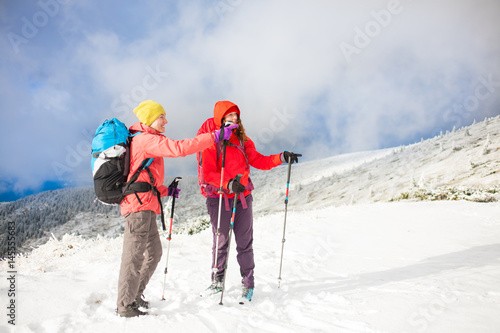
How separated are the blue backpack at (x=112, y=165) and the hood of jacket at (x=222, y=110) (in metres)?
1.38

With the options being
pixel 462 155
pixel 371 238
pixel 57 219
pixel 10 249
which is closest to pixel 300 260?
pixel 371 238

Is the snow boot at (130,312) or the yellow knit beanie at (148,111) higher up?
the yellow knit beanie at (148,111)

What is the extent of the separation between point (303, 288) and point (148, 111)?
13.2 feet

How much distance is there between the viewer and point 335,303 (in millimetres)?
4180

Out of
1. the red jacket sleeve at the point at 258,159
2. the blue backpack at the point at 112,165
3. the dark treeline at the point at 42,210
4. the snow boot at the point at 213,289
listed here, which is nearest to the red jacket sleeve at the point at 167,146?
the blue backpack at the point at 112,165

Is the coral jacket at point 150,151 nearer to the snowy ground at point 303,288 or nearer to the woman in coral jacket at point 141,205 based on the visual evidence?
the woman in coral jacket at point 141,205

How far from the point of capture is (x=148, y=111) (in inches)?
146

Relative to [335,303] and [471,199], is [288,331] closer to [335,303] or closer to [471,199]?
[335,303]

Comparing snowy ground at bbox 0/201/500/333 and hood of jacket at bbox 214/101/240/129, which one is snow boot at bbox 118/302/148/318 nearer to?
snowy ground at bbox 0/201/500/333

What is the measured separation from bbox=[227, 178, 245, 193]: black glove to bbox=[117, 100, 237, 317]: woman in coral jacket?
72cm

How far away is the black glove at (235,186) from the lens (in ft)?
13.1

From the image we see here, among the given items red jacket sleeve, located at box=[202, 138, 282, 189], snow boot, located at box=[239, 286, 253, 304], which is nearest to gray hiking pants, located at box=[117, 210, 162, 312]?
red jacket sleeve, located at box=[202, 138, 282, 189]

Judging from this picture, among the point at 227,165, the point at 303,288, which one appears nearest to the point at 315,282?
the point at 303,288

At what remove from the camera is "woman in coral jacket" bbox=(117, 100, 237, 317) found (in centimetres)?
336
